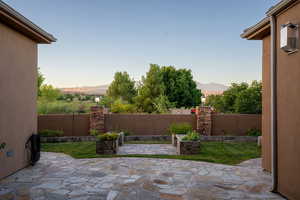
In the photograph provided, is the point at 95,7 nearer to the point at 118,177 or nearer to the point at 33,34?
the point at 33,34

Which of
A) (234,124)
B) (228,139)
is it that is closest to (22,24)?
(228,139)

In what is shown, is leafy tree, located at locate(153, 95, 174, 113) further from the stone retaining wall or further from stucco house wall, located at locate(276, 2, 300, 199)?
stucco house wall, located at locate(276, 2, 300, 199)

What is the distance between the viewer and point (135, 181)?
5.49 m

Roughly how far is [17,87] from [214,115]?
1065cm

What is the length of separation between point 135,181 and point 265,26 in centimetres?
445

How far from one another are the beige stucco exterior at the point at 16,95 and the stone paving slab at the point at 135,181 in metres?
0.49

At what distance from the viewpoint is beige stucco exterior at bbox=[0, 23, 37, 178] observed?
5605mm

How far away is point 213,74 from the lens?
28531mm

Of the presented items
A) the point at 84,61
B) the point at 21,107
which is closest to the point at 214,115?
the point at 21,107

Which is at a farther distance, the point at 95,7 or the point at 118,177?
the point at 95,7

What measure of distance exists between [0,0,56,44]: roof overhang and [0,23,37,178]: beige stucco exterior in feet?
0.43

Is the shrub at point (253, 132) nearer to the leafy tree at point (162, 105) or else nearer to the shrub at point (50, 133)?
the shrub at point (50, 133)

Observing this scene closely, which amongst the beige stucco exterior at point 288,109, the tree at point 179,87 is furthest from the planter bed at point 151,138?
the tree at point 179,87

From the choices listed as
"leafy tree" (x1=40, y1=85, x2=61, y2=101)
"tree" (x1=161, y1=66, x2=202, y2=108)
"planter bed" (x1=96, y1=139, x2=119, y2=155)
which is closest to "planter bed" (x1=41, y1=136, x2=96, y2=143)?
"planter bed" (x1=96, y1=139, x2=119, y2=155)
